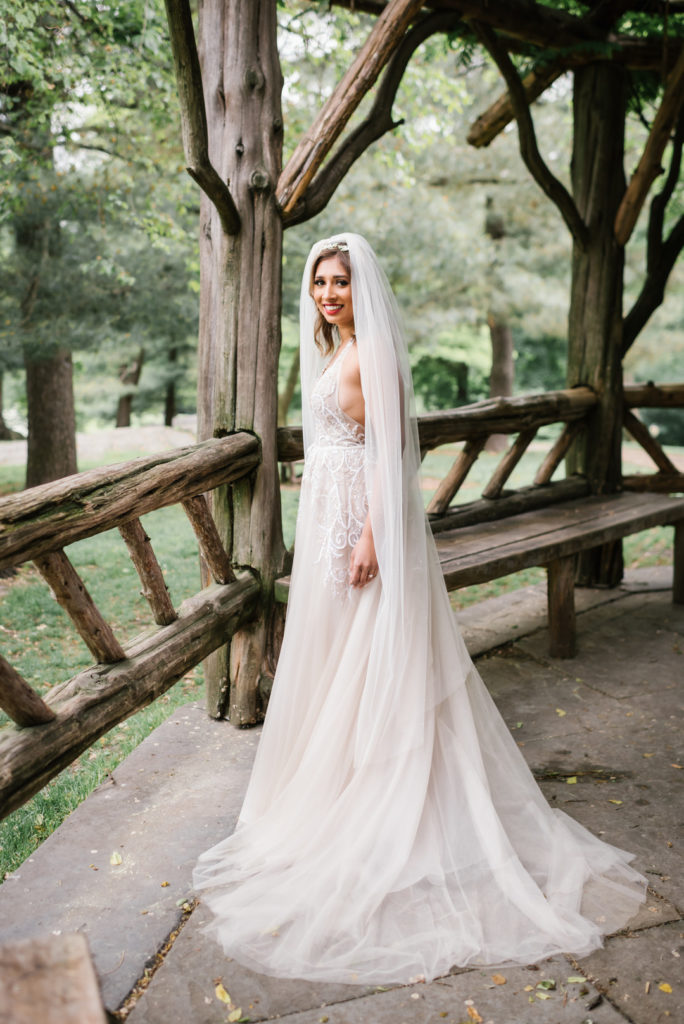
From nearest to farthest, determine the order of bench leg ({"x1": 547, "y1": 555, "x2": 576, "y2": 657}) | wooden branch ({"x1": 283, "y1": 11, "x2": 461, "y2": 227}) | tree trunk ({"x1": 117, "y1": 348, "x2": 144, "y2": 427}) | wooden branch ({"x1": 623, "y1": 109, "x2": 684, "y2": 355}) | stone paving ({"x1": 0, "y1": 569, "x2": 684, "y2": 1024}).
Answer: stone paving ({"x1": 0, "y1": 569, "x2": 684, "y2": 1024}), wooden branch ({"x1": 283, "y1": 11, "x2": 461, "y2": 227}), bench leg ({"x1": 547, "y1": 555, "x2": 576, "y2": 657}), wooden branch ({"x1": 623, "y1": 109, "x2": 684, "y2": 355}), tree trunk ({"x1": 117, "y1": 348, "x2": 144, "y2": 427})

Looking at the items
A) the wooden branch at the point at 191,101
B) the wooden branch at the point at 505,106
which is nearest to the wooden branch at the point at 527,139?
the wooden branch at the point at 505,106

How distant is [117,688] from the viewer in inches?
121

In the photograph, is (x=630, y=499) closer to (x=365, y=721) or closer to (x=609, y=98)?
(x=609, y=98)

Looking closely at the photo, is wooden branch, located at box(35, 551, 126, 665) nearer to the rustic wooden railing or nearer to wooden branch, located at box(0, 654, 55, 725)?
the rustic wooden railing

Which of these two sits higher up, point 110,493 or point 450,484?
point 110,493

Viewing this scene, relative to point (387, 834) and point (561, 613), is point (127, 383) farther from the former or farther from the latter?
point (387, 834)

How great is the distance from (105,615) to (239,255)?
336 centimetres

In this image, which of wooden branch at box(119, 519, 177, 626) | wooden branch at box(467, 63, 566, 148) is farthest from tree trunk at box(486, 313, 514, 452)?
wooden branch at box(119, 519, 177, 626)

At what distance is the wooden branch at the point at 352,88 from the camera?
3.70 m

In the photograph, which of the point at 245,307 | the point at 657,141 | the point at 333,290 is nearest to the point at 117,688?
the point at 333,290

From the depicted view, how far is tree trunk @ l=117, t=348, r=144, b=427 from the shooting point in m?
20.7

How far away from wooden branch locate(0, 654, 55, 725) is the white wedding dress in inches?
30.6

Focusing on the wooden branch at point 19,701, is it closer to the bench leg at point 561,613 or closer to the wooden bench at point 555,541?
the wooden bench at point 555,541

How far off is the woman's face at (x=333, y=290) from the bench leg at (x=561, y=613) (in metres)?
2.58
